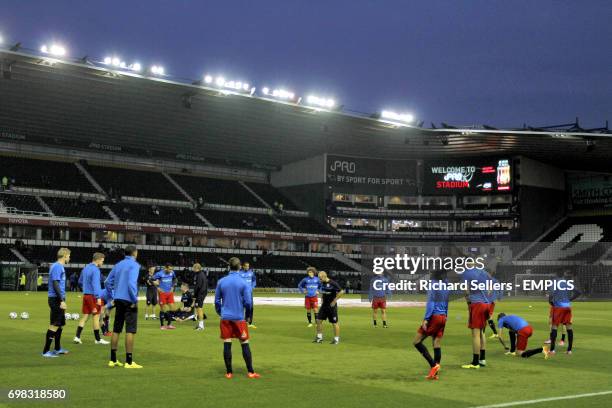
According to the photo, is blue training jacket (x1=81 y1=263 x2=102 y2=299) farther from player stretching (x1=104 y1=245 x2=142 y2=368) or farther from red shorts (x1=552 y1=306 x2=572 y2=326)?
red shorts (x1=552 y1=306 x2=572 y2=326)

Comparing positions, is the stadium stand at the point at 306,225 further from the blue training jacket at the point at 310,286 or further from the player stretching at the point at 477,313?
the player stretching at the point at 477,313

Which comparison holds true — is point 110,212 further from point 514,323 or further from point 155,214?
point 514,323

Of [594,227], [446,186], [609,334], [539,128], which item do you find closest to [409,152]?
[446,186]

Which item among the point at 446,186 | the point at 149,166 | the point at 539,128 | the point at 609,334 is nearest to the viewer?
the point at 609,334

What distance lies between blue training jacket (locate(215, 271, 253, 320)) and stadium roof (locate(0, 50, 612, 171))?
50915 mm

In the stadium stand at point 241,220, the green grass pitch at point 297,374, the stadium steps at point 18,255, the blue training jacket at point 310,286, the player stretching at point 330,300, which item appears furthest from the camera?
the stadium stand at point 241,220

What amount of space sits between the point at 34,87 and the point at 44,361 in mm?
56624

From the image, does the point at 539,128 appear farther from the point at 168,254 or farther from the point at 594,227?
the point at 168,254

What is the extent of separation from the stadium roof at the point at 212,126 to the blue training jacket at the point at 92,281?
4449 centimetres

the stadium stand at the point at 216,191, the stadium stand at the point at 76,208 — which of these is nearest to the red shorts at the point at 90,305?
the stadium stand at the point at 76,208

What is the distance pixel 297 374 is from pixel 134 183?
72.9m

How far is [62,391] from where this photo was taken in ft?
40.0

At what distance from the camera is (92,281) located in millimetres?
19641

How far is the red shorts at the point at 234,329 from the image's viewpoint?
14.1 meters
